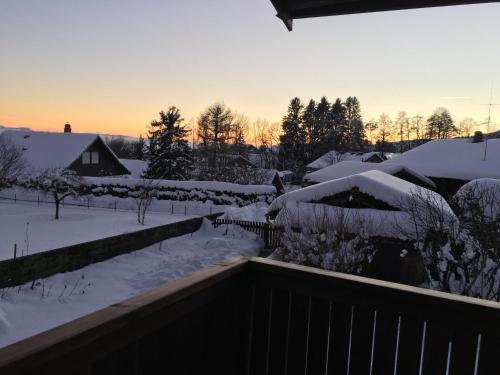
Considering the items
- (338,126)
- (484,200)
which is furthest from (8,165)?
(338,126)

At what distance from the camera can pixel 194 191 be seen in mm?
26938

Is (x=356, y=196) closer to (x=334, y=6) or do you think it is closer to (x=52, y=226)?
(x=334, y=6)

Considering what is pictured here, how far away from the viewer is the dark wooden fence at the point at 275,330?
148 cm

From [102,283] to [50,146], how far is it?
1074 inches

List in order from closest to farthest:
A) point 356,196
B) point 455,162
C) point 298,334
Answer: point 298,334 < point 356,196 < point 455,162

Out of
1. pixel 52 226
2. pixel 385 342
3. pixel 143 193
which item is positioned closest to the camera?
pixel 385 342

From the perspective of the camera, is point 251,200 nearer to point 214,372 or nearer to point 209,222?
point 209,222

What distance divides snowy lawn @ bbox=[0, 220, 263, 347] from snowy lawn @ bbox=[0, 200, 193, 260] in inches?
59.8

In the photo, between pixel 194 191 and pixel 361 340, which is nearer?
pixel 361 340

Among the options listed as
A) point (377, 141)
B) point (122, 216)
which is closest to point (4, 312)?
point (122, 216)

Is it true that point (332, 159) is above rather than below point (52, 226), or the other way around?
above

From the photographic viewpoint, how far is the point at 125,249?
14359 mm

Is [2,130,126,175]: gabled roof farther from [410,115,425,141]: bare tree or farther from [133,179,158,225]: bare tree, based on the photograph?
[410,115,425,141]: bare tree

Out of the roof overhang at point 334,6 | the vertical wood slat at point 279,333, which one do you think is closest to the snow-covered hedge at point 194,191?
the roof overhang at point 334,6
